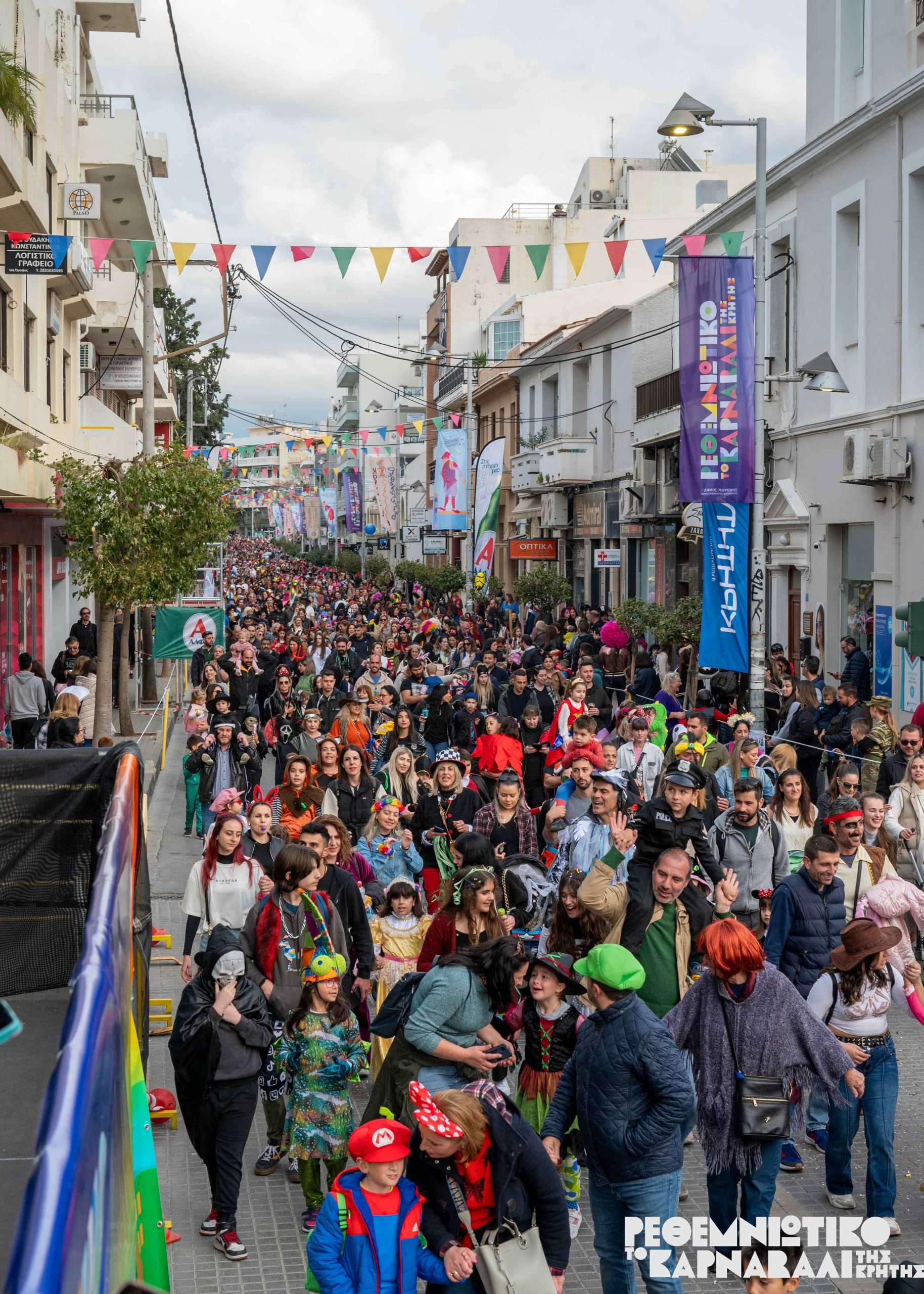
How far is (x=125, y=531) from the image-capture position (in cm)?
1820

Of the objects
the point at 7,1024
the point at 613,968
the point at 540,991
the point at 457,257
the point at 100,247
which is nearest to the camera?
the point at 7,1024

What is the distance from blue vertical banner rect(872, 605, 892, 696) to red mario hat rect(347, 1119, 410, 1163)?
15.6 metres

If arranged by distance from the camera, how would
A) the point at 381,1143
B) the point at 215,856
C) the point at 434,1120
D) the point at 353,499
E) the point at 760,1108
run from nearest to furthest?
the point at 381,1143, the point at 434,1120, the point at 760,1108, the point at 215,856, the point at 353,499

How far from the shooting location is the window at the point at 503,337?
176 feet

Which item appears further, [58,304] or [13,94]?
[58,304]

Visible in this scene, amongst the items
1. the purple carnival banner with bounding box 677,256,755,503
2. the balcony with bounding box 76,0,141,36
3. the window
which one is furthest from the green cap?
the window

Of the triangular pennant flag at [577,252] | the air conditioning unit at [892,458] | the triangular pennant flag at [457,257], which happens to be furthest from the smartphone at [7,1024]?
the air conditioning unit at [892,458]

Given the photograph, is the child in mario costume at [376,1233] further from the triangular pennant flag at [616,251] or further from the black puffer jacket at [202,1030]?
the triangular pennant flag at [616,251]

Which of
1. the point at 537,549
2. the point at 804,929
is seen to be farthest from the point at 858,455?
the point at 537,549

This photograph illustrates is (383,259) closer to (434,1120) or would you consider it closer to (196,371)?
(434,1120)

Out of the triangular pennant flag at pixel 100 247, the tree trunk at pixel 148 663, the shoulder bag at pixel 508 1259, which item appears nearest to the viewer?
the shoulder bag at pixel 508 1259

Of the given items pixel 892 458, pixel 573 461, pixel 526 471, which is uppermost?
pixel 526 471

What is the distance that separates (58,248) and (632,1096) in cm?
1609

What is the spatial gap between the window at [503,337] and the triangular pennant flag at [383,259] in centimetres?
3606
